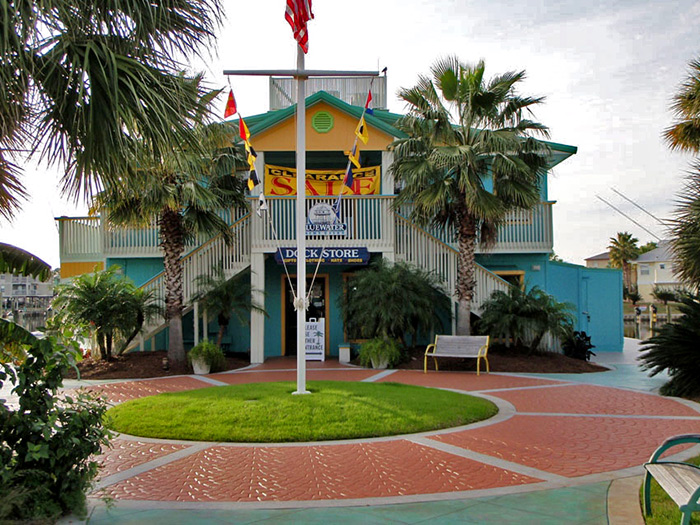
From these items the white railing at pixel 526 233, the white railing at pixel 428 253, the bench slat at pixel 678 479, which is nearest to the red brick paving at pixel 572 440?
the bench slat at pixel 678 479

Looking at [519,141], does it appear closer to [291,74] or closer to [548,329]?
[548,329]

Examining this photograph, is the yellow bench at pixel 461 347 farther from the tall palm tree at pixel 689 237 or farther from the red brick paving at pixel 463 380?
the tall palm tree at pixel 689 237

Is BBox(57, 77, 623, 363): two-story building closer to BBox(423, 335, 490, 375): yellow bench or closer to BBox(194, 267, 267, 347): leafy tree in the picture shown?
BBox(194, 267, 267, 347): leafy tree

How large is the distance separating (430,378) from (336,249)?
4931mm

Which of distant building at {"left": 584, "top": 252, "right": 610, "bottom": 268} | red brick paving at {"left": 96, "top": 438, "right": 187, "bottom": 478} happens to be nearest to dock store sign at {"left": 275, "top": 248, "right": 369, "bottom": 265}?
red brick paving at {"left": 96, "top": 438, "right": 187, "bottom": 478}

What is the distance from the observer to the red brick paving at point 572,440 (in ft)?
22.6

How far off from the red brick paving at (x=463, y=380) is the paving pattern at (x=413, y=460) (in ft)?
8.03

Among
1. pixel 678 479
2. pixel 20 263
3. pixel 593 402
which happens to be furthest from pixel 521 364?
pixel 20 263

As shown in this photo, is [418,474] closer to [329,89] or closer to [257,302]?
[257,302]

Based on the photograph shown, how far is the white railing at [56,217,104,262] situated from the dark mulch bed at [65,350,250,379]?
4.17m

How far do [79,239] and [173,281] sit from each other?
5.39 metres

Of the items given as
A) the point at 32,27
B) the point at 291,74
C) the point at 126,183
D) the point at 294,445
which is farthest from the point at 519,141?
the point at 32,27

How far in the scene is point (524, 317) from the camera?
15.8 meters

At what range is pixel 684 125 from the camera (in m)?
12.0
